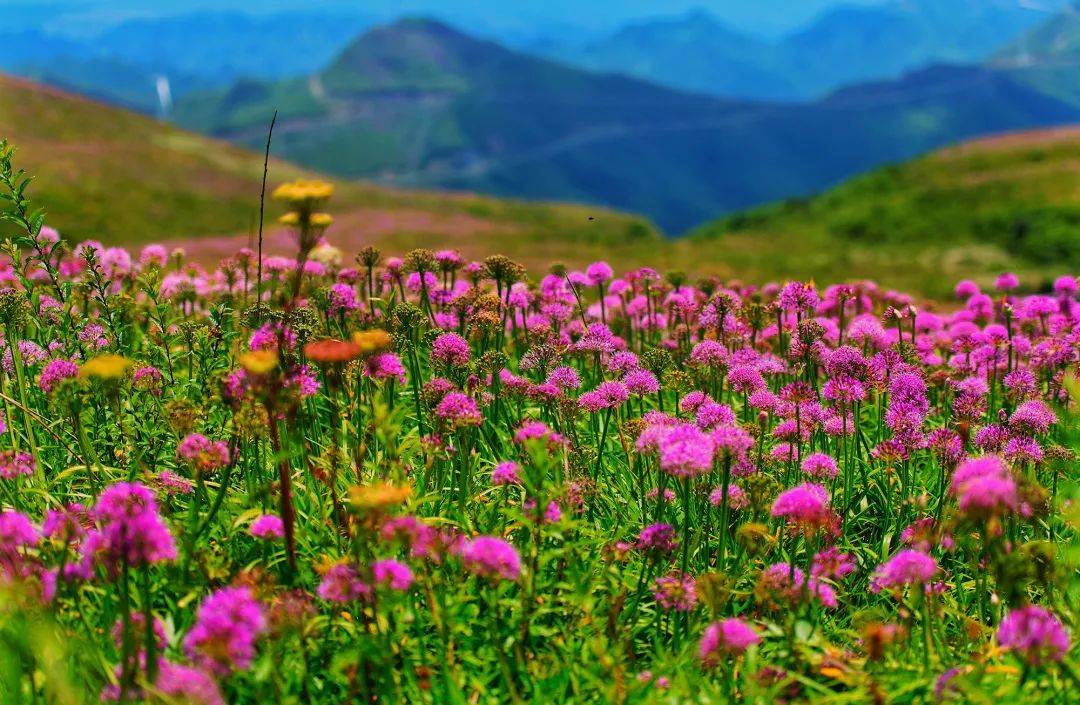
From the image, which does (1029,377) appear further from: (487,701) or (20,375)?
(20,375)

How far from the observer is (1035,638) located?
2.69 meters

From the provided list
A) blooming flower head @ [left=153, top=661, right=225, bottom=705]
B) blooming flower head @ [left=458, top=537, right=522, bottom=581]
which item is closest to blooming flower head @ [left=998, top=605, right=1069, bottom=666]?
blooming flower head @ [left=458, top=537, right=522, bottom=581]

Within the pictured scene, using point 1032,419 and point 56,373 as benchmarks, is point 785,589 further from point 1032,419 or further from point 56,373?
point 56,373

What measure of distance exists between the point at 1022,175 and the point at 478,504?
67.4 m

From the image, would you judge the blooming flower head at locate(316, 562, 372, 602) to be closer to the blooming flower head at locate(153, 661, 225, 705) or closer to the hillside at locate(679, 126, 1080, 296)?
the blooming flower head at locate(153, 661, 225, 705)

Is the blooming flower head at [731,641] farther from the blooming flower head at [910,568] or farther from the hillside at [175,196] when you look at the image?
the hillside at [175,196]

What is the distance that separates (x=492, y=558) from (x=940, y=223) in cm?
6252

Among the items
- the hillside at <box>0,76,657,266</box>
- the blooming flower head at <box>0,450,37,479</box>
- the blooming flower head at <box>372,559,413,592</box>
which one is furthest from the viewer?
the hillside at <box>0,76,657,266</box>

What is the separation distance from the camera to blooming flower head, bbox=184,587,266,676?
2.50m

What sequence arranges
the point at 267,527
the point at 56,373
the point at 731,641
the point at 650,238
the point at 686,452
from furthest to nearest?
the point at 650,238
the point at 56,373
the point at 267,527
the point at 686,452
the point at 731,641

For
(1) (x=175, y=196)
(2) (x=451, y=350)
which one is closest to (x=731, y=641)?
(2) (x=451, y=350)

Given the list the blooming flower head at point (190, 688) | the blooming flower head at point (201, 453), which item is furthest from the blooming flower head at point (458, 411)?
the blooming flower head at point (190, 688)

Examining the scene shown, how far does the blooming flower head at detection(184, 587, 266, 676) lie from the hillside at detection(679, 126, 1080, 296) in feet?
128

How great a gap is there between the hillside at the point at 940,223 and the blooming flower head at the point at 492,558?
3838 cm
